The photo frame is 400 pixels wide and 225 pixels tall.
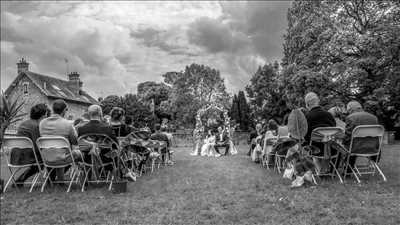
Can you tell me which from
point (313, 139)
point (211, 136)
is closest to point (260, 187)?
point (313, 139)

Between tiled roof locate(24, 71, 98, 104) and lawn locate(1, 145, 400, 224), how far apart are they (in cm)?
3074

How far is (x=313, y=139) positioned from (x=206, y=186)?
1945 millimetres

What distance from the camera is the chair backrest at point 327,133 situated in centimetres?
525

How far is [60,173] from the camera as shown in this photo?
5.64 m

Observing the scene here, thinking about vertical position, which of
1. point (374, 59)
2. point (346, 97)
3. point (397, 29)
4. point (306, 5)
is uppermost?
point (306, 5)

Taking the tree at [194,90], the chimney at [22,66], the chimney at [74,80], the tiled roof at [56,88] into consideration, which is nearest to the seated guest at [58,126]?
the tiled roof at [56,88]

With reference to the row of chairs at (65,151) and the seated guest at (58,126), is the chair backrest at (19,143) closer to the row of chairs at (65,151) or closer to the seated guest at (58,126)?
the row of chairs at (65,151)

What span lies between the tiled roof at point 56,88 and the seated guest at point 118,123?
92.2 ft

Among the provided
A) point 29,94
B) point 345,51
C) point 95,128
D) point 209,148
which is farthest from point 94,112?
point 29,94

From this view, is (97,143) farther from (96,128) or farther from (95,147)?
(96,128)

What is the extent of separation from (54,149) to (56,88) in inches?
1333

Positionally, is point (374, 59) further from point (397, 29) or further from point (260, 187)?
point (260, 187)

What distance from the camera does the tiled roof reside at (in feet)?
108

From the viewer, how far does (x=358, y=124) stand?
5668mm
